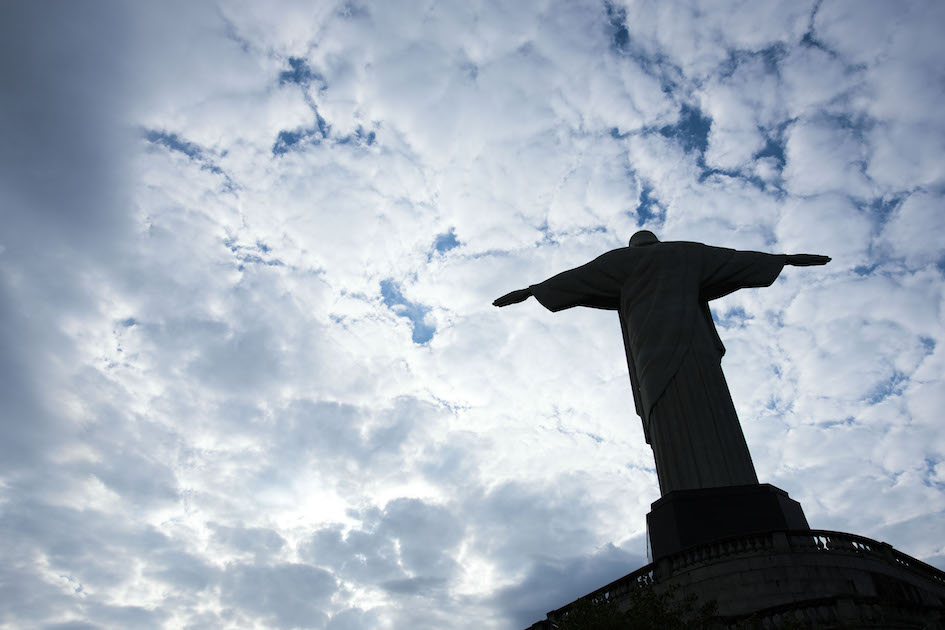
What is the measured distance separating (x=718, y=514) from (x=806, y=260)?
33.1 ft

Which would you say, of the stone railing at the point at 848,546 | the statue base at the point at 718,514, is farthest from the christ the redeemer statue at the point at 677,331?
the stone railing at the point at 848,546

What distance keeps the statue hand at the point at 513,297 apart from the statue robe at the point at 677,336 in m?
0.35

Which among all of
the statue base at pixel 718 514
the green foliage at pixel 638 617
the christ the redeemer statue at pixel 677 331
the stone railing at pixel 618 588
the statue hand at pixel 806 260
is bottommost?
the green foliage at pixel 638 617

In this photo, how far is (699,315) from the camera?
19.3 m

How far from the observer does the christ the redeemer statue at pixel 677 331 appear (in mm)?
17016

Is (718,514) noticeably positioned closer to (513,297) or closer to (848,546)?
(848,546)

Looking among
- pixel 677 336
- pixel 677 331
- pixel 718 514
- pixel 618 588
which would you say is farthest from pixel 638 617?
pixel 677 331

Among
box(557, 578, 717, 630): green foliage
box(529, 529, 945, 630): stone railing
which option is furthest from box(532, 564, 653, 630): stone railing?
box(557, 578, 717, 630): green foliage

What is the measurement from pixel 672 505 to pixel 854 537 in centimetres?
360

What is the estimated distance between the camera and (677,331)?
18734 mm

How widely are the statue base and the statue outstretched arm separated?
8404 millimetres

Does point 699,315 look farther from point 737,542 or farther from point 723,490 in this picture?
point 737,542

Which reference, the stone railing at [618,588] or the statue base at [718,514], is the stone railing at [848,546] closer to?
the statue base at [718,514]

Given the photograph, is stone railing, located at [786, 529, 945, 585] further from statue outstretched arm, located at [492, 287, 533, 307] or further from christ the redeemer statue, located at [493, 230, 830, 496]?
statue outstretched arm, located at [492, 287, 533, 307]
